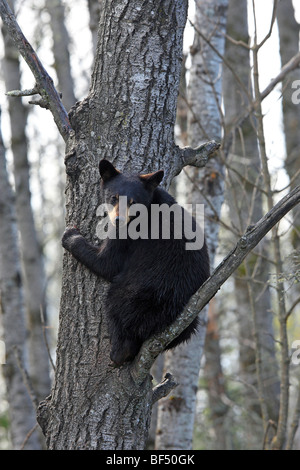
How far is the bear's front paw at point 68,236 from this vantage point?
3590mm

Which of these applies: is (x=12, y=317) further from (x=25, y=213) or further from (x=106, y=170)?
(x=106, y=170)

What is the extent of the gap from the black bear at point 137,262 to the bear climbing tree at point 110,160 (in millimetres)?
90

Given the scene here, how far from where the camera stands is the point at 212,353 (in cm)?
1134

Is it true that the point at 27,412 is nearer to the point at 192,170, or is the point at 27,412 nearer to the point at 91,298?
the point at 192,170

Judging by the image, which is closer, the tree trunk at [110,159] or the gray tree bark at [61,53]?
the tree trunk at [110,159]

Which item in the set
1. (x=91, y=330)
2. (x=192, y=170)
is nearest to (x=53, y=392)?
(x=91, y=330)

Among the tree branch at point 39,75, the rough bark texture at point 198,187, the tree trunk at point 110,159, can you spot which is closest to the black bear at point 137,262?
the tree trunk at point 110,159

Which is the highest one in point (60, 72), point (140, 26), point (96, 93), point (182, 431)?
point (60, 72)

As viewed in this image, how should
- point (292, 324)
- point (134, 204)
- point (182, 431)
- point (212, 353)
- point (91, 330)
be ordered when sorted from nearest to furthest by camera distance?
point (91, 330) < point (134, 204) < point (182, 431) < point (212, 353) < point (292, 324)

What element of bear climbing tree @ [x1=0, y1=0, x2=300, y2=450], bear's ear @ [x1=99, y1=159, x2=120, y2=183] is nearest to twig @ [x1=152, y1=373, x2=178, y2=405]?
bear climbing tree @ [x1=0, y1=0, x2=300, y2=450]

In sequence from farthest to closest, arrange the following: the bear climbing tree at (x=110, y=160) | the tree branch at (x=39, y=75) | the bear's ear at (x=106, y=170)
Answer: the tree branch at (x=39, y=75) < the bear's ear at (x=106, y=170) < the bear climbing tree at (x=110, y=160)

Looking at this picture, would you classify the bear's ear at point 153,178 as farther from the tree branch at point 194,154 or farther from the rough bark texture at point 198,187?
the rough bark texture at point 198,187

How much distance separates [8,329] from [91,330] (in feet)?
13.3

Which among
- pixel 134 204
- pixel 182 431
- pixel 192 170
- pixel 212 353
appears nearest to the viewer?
pixel 134 204
